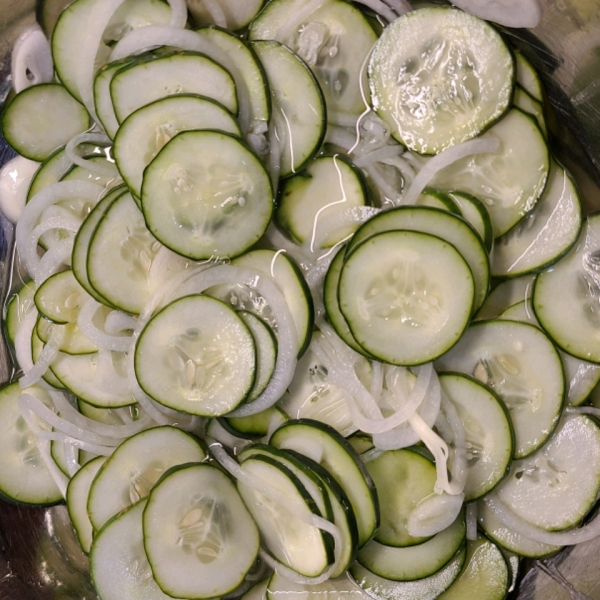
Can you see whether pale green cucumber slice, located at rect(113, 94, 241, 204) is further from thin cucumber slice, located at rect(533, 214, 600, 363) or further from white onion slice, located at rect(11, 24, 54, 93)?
thin cucumber slice, located at rect(533, 214, 600, 363)

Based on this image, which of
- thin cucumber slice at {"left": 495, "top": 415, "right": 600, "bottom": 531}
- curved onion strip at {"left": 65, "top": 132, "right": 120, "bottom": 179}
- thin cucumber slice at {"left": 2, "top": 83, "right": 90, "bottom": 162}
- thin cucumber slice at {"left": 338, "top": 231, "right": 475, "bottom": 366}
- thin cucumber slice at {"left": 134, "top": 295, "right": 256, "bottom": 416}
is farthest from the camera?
thin cucumber slice at {"left": 2, "top": 83, "right": 90, "bottom": 162}

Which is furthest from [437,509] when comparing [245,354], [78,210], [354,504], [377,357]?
[78,210]

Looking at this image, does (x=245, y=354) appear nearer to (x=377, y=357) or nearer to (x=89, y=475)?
(x=377, y=357)

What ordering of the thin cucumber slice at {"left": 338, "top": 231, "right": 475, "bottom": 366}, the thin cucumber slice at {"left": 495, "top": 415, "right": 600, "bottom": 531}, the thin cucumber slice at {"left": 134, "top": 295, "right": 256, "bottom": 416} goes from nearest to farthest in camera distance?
1. the thin cucumber slice at {"left": 338, "top": 231, "right": 475, "bottom": 366}
2. the thin cucumber slice at {"left": 134, "top": 295, "right": 256, "bottom": 416}
3. the thin cucumber slice at {"left": 495, "top": 415, "right": 600, "bottom": 531}

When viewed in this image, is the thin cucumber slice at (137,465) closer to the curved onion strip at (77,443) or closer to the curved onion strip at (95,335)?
the curved onion strip at (77,443)

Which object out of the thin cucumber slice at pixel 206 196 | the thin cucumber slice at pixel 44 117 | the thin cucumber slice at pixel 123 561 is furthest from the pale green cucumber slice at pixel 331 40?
the thin cucumber slice at pixel 123 561

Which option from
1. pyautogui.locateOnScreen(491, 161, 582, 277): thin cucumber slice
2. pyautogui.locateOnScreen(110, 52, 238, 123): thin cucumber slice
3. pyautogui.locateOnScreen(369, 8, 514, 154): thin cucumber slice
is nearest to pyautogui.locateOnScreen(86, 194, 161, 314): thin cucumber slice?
pyautogui.locateOnScreen(110, 52, 238, 123): thin cucumber slice

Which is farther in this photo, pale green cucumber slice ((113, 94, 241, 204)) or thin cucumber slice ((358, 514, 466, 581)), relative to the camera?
thin cucumber slice ((358, 514, 466, 581))
